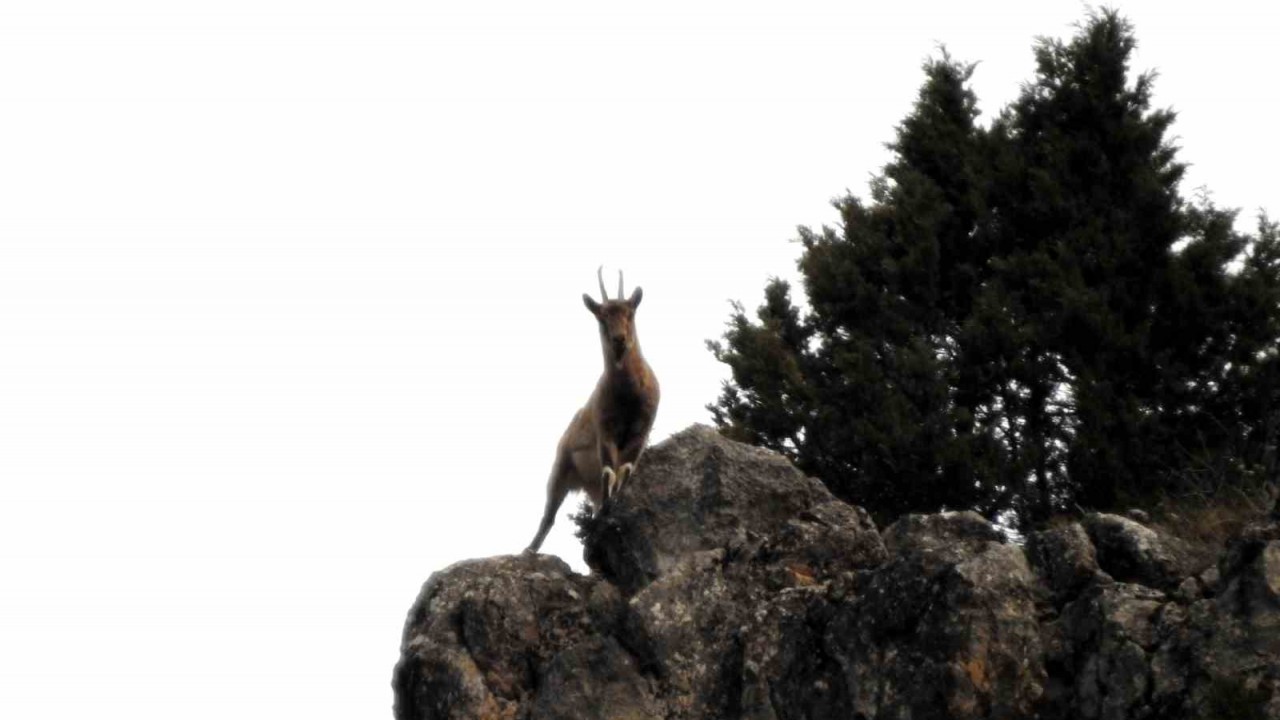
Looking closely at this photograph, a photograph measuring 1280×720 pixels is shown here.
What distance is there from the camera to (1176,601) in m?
14.7

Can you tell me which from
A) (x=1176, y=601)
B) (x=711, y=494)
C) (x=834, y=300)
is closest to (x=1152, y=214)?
(x=834, y=300)

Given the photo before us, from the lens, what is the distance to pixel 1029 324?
24672mm

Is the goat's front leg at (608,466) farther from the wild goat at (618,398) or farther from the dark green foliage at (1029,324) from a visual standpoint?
the dark green foliage at (1029,324)

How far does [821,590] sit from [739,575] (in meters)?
0.98

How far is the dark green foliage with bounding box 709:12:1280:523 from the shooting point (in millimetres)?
24016

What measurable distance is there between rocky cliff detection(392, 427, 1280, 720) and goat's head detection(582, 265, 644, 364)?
73.2 inches

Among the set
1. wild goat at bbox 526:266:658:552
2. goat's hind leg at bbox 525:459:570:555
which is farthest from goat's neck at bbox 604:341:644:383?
goat's hind leg at bbox 525:459:570:555

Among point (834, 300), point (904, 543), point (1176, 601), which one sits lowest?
point (1176, 601)

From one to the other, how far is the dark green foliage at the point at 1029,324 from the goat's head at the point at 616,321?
4.58 metres

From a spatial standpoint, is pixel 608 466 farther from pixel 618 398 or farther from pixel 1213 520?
pixel 1213 520

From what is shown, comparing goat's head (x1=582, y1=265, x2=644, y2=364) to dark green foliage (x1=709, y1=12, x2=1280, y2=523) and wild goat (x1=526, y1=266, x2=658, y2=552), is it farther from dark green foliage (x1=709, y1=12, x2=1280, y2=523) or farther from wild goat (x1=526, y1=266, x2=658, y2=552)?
dark green foliage (x1=709, y1=12, x2=1280, y2=523)

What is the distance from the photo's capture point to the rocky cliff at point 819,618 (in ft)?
46.6

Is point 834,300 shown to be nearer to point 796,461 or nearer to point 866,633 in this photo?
point 796,461

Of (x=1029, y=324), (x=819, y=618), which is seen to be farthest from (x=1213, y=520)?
(x=1029, y=324)
